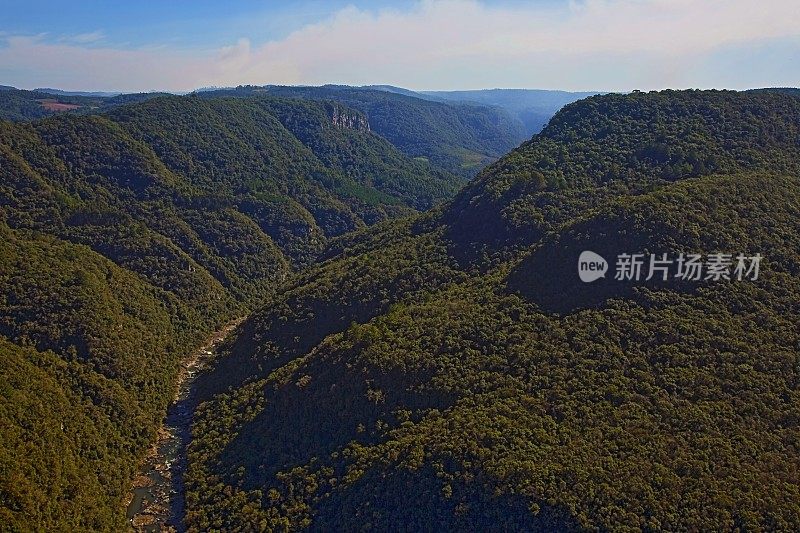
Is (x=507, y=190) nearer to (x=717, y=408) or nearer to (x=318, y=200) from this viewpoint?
(x=717, y=408)

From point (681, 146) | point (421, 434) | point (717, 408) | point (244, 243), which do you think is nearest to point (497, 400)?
point (421, 434)

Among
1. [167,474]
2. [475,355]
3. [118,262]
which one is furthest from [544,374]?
[118,262]

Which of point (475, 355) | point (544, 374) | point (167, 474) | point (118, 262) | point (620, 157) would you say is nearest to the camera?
point (544, 374)

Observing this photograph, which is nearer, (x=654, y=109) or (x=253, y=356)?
(x=253, y=356)

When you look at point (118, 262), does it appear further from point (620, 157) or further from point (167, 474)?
point (620, 157)

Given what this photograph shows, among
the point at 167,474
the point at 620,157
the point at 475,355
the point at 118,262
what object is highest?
the point at 620,157
